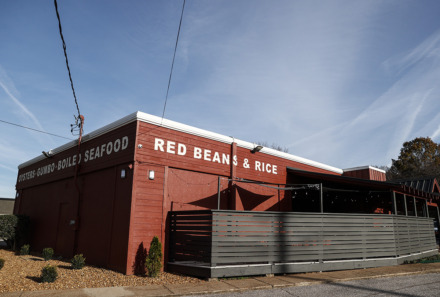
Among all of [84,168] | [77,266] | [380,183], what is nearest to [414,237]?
[380,183]

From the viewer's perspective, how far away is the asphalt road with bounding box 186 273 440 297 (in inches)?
307

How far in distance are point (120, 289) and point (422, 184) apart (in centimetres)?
2016

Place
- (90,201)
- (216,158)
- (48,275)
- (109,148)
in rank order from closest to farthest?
(48,275), (109,148), (90,201), (216,158)

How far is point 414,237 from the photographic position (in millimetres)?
14203

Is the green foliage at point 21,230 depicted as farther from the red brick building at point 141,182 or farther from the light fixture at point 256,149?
the light fixture at point 256,149

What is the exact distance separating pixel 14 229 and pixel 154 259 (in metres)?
10.2

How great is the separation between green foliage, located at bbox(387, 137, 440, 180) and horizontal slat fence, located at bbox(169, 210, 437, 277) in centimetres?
3805

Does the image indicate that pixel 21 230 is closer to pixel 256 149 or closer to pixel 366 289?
pixel 256 149

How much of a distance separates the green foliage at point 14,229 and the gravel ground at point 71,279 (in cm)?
526

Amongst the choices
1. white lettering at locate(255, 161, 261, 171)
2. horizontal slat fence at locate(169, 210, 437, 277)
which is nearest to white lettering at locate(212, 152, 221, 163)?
white lettering at locate(255, 161, 261, 171)

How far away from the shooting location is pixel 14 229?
635 inches

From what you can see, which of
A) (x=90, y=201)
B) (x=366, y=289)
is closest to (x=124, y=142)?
(x=90, y=201)

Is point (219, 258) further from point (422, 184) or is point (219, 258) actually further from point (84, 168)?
point (422, 184)

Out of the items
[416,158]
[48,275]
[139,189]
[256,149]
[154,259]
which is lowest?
[48,275]
